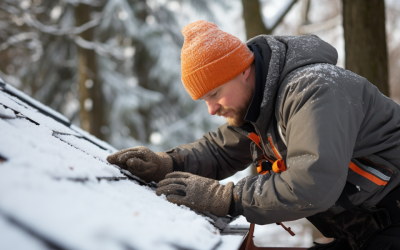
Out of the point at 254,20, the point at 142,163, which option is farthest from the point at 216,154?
the point at 254,20

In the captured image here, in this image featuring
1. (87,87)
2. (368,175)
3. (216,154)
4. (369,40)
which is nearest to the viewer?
(368,175)

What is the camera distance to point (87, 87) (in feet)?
26.2

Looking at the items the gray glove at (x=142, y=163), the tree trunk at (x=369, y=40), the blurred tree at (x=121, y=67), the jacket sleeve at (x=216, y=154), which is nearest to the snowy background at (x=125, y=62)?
the blurred tree at (x=121, y=67)

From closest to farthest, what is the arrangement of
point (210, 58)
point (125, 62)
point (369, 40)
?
point (210, 58) → point (369, 40) → point (125, 62)

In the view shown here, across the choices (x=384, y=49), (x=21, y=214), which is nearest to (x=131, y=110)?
(x=384, y=49)

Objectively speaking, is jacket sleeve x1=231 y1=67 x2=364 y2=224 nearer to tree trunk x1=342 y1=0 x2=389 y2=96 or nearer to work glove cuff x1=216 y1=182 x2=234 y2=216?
work glove cuff x1=216 y1=182 x2=234 y2=216

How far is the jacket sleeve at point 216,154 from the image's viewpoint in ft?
7.68

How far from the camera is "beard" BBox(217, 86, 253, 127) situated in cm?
206

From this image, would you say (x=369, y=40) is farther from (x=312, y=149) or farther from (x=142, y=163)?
(x=142, y=163)

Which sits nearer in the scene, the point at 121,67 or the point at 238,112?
the point at 238,112

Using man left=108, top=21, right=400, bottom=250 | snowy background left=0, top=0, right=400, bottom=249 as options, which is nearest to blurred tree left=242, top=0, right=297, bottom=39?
snowy background left=0, top=0, right=400, bottom=249

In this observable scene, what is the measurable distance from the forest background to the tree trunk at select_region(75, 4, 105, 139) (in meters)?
0.02

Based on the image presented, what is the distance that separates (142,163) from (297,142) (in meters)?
1.01

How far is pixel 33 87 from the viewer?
10438 mm
